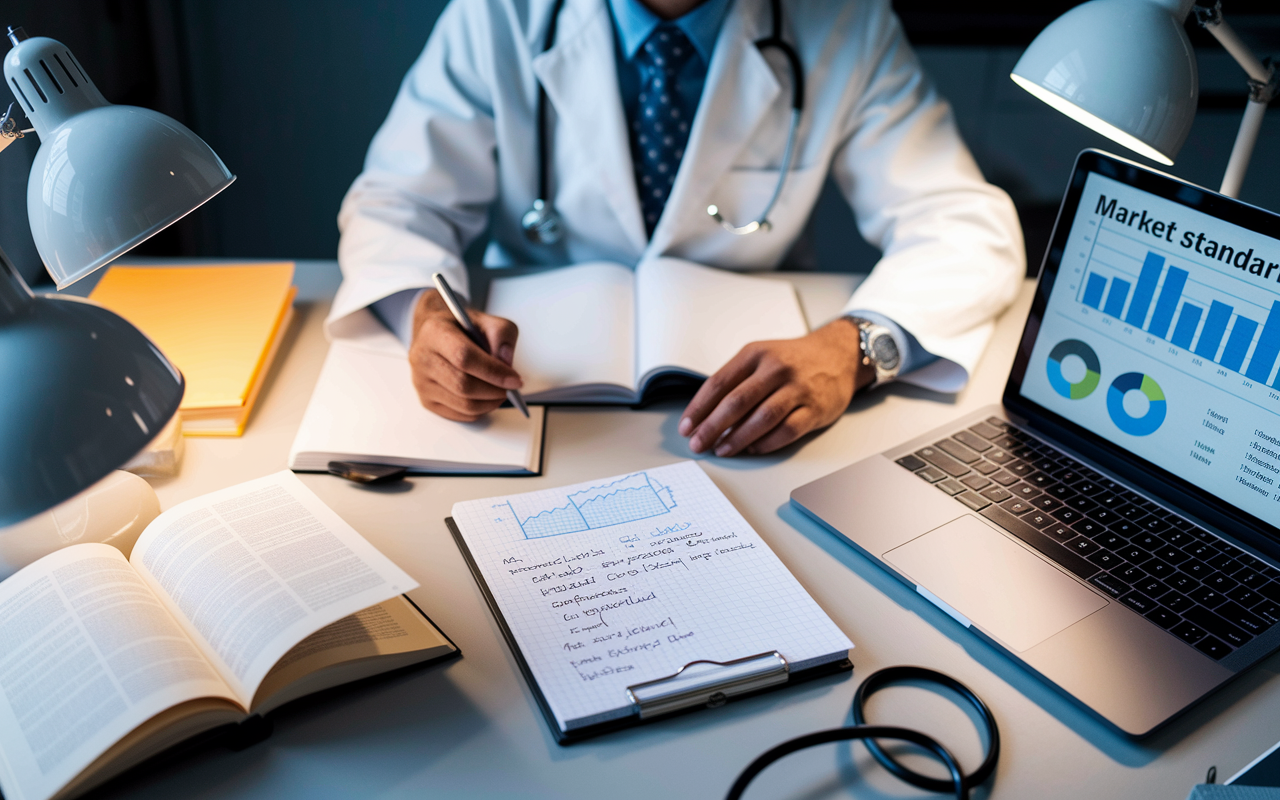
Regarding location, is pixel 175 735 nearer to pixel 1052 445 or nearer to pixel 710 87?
pixel 1052 445

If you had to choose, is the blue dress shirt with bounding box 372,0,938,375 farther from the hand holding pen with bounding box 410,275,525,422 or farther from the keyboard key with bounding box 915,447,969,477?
the keyboard key with bounding box 915,447,969,477

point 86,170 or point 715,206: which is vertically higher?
point 86,170

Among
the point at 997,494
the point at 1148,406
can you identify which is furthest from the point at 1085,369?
the point at 997,494

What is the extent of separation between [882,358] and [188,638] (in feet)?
2.58

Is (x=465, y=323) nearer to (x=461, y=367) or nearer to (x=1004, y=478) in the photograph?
(x=461, y=367)

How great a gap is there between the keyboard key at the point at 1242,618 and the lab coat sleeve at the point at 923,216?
0.41m

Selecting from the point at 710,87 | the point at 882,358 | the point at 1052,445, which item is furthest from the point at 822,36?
the point at 1052,445

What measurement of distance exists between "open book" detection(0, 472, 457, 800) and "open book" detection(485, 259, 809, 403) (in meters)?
0.37

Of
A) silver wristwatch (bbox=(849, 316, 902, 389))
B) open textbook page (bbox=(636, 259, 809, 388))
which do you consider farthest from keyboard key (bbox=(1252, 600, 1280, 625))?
open textbook page (bbox=(636, 259, 809, 388))

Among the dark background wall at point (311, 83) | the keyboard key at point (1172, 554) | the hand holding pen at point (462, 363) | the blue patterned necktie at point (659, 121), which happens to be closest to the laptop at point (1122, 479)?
the keyboard key at point (1172, 554)

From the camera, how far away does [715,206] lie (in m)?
1.38

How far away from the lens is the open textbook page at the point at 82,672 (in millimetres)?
566

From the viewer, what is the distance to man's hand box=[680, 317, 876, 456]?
3.14 ft

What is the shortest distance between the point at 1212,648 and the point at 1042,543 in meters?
0.15
